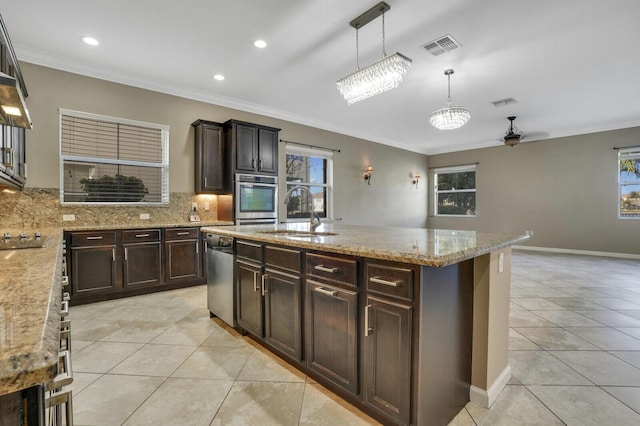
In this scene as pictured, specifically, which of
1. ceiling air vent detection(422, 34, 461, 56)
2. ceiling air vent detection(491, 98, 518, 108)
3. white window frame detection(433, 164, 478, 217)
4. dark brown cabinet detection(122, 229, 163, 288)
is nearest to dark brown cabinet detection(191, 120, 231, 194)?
dark brown cabinet detection(122, 229, 163, 288)

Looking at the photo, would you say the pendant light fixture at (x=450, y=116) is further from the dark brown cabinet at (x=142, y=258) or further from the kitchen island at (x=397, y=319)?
the dark brown cabinet at (x=142, y=258)

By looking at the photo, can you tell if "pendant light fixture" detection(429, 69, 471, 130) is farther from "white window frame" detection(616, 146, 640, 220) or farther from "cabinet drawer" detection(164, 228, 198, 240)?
"white window frame" detection(616, 146, 640, 220)

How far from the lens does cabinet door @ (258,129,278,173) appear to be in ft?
15.9

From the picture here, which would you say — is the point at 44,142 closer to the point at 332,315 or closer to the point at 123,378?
the point at 123,378

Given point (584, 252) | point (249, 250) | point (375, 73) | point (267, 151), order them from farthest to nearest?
point (584, 252) < point (267, 151) < point (375, 73) < point (249, 250)

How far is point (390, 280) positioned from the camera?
1462 mm

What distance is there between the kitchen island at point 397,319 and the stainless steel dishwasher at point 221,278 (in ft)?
2.13

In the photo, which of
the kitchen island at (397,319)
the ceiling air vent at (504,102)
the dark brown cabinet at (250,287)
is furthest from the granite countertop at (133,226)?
the ceiling air vent at (504,102)

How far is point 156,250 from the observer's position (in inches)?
154

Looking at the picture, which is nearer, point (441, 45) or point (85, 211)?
point (441, 45)

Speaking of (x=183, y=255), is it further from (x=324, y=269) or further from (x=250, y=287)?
(x=324, y=269)

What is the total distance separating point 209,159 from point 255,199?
35.7 inches

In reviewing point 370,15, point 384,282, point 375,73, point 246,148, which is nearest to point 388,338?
point 384,282

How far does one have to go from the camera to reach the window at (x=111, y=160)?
149 inches
